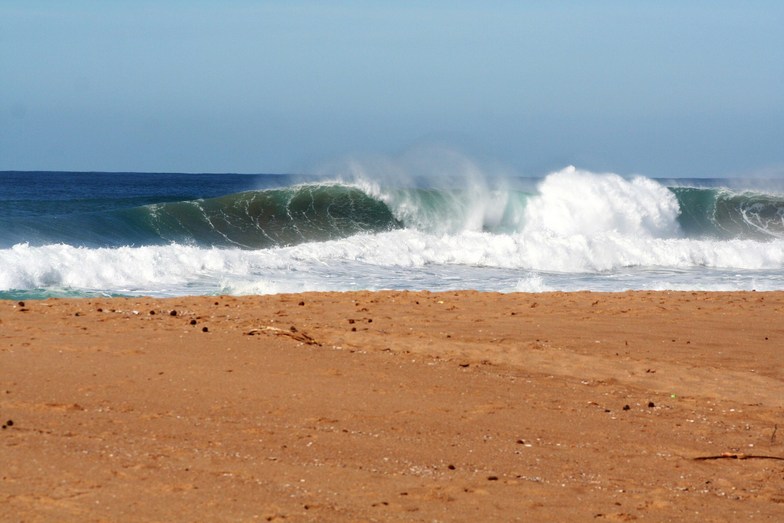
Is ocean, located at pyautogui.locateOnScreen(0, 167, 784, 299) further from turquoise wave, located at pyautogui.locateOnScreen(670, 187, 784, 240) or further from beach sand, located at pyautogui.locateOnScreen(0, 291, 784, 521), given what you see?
beach sand, located at pyautogui.locateOnScreen(0, 291, 784, 521)

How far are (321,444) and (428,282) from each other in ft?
37.6

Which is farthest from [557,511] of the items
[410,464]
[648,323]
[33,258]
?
[33,258]

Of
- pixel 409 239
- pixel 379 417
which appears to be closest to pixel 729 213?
pixel 409 239

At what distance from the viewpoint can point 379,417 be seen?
5406 mm

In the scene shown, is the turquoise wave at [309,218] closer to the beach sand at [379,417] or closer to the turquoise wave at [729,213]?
the turquoise wave at [729,213]

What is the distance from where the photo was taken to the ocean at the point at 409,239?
47.6 feet

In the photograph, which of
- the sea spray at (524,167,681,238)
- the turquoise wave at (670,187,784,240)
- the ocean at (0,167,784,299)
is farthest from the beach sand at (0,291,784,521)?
the turquoise wave at (670,187,784,240)

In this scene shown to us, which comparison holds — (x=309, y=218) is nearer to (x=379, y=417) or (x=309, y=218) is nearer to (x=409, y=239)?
(x=409, y=239)

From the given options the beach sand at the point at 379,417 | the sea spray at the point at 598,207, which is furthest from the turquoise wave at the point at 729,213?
the beach sand at the point at 379,417

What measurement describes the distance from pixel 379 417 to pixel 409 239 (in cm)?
1537

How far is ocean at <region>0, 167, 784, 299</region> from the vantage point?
1452cm

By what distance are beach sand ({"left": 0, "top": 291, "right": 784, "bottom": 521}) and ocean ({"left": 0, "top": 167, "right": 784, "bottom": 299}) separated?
18.5 feet

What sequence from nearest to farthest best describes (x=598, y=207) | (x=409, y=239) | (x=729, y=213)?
(x=409, y=239) → (x=598, y=207) → (x=729, y=213)

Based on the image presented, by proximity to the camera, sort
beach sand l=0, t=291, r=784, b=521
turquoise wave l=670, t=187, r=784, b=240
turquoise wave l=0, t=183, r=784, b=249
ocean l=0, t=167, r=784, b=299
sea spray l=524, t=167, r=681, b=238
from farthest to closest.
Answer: turquoise wave l=670, t=187, r=784, b=240 → sea spray l=524, t=167, r=681, b=238 → turquoise wave l=0, t=183, r=784, b=249 → ocean l=0, t=167, r=784, b=299 → beach sand l=0, t=291, r=784, b=521
